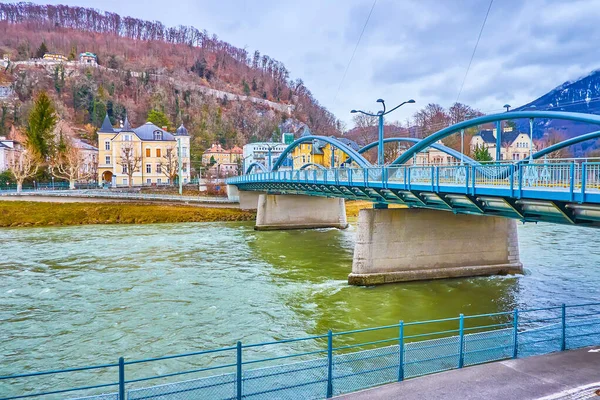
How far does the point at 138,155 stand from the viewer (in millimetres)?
80188

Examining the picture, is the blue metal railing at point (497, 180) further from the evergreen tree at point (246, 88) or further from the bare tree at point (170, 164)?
the evergreen tree at point (246, 88)

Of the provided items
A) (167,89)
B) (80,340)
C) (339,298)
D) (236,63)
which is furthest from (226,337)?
(236,63)

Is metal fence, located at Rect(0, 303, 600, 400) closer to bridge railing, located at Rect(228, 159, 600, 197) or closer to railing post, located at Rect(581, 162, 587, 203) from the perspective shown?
railing post, located at Rect(581, 162, 587, 203)

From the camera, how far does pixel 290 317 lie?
1708cm

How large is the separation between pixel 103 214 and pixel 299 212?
21.6 m

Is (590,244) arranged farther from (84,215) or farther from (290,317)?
(84,215)

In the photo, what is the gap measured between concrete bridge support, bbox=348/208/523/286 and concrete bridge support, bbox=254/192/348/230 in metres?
22.1

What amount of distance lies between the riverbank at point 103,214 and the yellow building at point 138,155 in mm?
24893

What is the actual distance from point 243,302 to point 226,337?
404 centimetres

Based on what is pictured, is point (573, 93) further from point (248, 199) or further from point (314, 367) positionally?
point (314, 367)

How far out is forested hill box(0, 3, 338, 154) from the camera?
408 ft

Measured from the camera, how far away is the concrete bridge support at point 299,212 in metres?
45.0

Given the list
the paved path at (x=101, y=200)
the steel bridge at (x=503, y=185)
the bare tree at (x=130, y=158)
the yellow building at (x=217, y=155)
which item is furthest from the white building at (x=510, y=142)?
the steel bridge at (x=503, y=185)

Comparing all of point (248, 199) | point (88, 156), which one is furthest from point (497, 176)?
point (88, 156)
